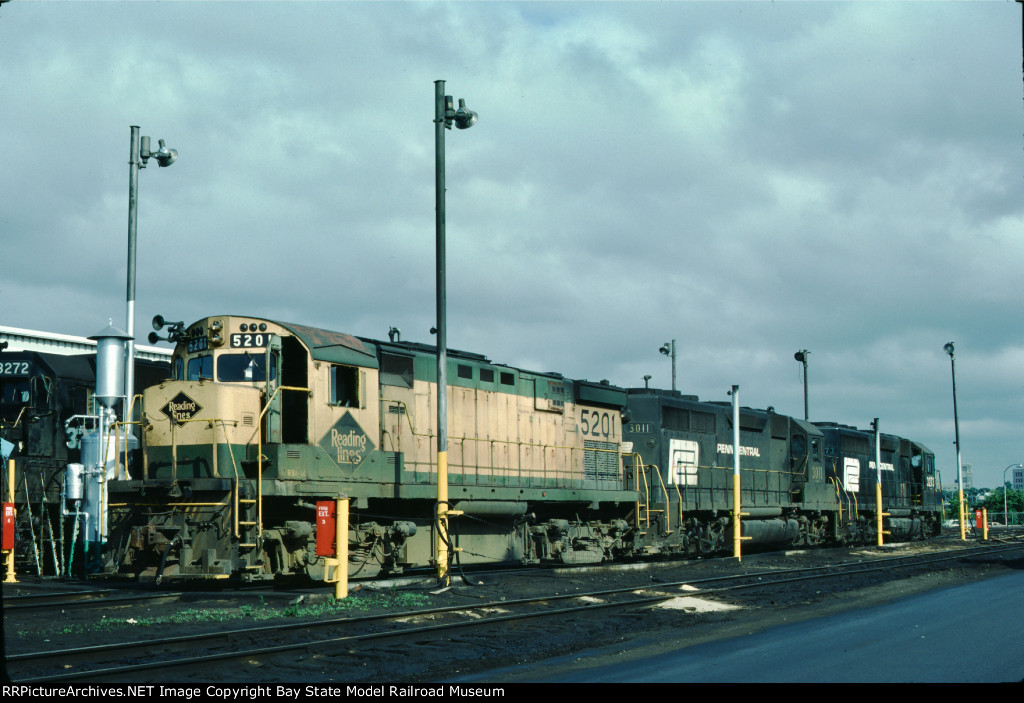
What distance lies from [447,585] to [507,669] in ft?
21.4

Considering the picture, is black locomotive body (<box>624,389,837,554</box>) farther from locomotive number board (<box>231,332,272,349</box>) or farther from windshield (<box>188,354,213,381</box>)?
windshield (<box>188,354,213,381</box>)

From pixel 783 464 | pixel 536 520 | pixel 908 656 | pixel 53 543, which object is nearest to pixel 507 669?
pixel 908 656

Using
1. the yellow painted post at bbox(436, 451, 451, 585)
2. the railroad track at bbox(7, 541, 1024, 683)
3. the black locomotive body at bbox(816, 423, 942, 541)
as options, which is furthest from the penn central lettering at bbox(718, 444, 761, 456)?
the yellow painted post at bbox(436, 451, 451, 585)

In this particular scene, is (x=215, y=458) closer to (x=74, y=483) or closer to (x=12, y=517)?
(x=12, y=517)

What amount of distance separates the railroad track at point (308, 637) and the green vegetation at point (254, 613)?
997mm

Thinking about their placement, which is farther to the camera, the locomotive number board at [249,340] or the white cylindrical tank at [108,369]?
the white cylindrical tank at [108,369]

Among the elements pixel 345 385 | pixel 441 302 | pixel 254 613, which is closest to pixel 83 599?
pixel 254 613

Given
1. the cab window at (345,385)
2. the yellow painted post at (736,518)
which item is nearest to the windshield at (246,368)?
the cab window at (345,385)

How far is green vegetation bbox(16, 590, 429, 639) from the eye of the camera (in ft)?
38.3

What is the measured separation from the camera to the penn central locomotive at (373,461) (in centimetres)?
1499

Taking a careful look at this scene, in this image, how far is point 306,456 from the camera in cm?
1549

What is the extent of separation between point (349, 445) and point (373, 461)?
572 mm

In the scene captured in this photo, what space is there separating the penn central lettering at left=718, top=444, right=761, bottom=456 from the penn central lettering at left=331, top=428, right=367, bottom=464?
1351 centimetres

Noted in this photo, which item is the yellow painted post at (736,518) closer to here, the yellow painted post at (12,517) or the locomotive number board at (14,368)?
the yellow painted post at (12,517)
